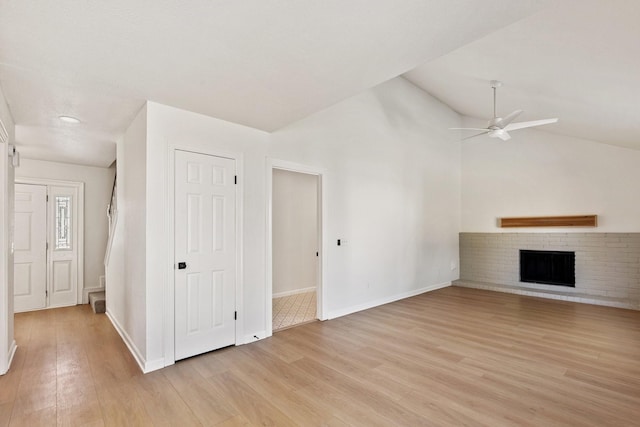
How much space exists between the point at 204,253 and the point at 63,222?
4.01m

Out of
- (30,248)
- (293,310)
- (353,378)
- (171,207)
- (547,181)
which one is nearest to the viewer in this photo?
(353,378)

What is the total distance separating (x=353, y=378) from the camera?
2.79 m

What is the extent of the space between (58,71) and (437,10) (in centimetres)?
276

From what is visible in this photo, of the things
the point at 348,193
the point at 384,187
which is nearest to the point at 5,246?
the point at 348,193

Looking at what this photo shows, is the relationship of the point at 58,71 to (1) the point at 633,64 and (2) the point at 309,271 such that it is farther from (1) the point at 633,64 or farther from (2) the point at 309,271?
(2) the point at 309,271

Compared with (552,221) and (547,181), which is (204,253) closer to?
(552,221)

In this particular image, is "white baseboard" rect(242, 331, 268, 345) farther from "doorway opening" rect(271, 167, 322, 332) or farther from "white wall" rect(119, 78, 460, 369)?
"doorway opening" rect(271, 167, 322, 332)

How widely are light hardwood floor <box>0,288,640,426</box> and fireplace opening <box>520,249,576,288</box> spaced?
165 centimetres

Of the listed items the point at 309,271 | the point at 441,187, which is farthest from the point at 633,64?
the point at 309,271

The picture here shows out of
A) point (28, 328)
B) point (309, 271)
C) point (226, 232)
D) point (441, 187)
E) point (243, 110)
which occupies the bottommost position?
point (28, 328)

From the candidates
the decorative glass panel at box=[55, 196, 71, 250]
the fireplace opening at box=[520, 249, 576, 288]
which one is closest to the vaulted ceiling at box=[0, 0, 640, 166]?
the decorative glass panel at box=[55, 196, 71, 250]

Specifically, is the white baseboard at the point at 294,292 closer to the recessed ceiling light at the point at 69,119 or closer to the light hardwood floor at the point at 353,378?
the light hardwood floor at the point at 353,378

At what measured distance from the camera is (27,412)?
7.62 ft

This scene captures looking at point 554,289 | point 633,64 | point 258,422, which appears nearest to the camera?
point 258,422
